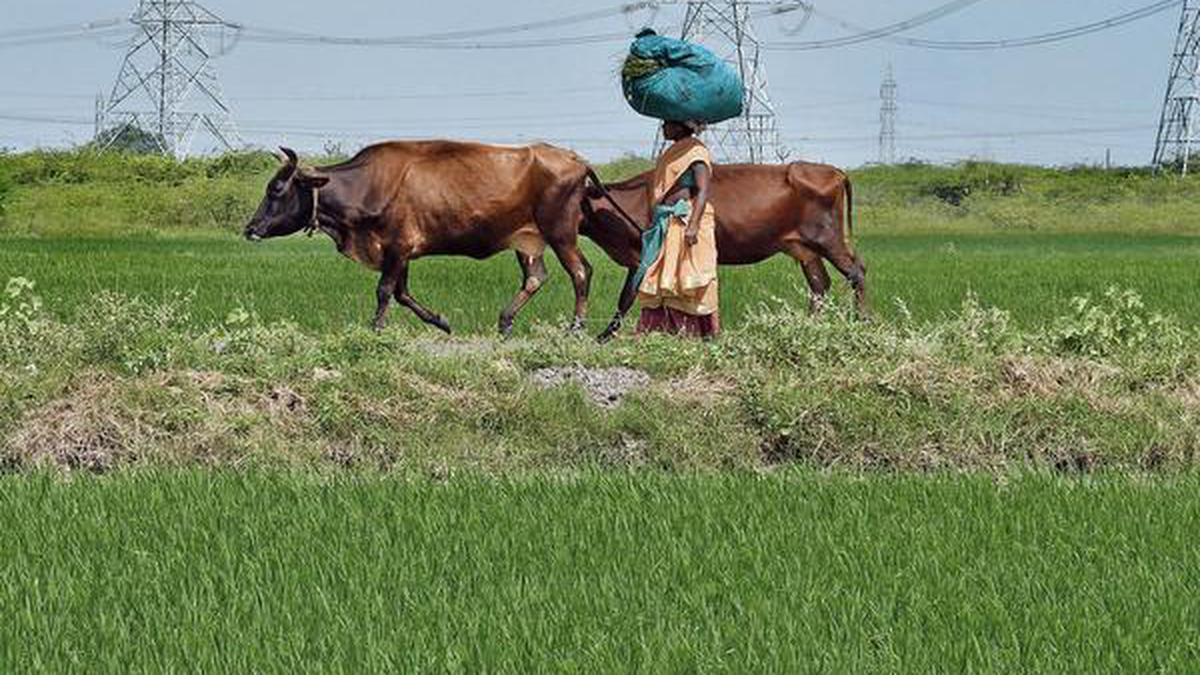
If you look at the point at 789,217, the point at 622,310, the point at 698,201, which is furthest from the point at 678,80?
the point at 789,217

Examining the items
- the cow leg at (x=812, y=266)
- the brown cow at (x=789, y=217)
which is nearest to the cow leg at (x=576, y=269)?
the brown cow at (x=789, y=217)

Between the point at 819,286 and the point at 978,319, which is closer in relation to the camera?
the point at 978,319

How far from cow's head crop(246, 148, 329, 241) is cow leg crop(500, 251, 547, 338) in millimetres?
1023

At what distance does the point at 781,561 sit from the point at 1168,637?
3.35 ft

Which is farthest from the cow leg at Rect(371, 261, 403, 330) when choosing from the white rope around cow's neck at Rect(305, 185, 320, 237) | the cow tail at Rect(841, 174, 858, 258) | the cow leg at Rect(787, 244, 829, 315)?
the cow tail at Rect(841, 174, 858, 258)

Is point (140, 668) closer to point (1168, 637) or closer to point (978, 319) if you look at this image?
point (1168, 637)

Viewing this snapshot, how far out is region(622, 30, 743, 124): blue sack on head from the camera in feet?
24.9

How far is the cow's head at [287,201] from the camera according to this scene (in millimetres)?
8148

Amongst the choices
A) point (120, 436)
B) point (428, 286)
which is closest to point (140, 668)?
point (120, 436)

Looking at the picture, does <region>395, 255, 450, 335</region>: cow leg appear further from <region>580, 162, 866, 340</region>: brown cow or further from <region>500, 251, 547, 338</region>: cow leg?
<region>580, 162, 866, 340</region>: brown cow

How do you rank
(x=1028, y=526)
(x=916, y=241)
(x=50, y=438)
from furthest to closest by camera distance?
(x=916, y=241)
(x=50, y=438)
(x=1028, y=526)

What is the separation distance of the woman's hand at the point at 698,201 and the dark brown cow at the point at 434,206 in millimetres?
758

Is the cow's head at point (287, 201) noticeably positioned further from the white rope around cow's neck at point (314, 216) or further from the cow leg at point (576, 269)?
the cow leg at point (576, 269)

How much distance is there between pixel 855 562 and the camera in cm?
423
